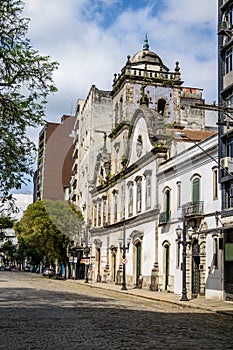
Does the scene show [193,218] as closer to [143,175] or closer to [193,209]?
[193,209]

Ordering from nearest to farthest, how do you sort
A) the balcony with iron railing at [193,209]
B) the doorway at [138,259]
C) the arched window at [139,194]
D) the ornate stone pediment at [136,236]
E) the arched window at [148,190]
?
1. the balcony with iron railing at [193,209]
2. the arched window at [148,190]
3. the ornate stone pediment at [136,236]
4. the doorway at [138,259]
5. the arched window at [139,194]

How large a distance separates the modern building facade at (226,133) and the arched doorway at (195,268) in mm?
3366

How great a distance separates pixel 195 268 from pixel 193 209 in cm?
326

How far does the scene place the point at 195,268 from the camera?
29906 millimetres

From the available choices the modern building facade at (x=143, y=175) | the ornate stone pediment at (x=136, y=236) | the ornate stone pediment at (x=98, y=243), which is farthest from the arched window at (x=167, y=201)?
the ornate stone pediment at (x=98, y=243)

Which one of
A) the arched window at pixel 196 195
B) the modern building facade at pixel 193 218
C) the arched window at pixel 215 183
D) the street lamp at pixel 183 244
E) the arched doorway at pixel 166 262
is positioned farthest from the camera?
the arched doorway at pixel 166 262

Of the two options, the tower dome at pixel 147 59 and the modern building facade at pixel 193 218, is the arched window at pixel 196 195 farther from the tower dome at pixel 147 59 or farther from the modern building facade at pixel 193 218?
the tower dome at pixel 147 59

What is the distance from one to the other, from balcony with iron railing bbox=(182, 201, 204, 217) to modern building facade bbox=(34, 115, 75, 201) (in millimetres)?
58856

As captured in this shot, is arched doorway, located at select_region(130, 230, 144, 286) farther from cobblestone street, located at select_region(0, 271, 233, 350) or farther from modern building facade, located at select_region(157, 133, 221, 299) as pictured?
cobblestone street, located at select_region(0, 271, 233, 350)

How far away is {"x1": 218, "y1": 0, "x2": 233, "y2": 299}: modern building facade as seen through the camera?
2562 centimetres

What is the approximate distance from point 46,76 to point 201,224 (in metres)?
13.9

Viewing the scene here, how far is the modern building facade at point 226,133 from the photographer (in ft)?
84.1

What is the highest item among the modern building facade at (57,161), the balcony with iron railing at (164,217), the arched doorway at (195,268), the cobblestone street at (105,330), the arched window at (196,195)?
the modern building facade at (57,161)

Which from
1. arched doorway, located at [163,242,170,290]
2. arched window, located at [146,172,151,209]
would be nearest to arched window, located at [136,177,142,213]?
arched window, located at [146,172,151,209]
